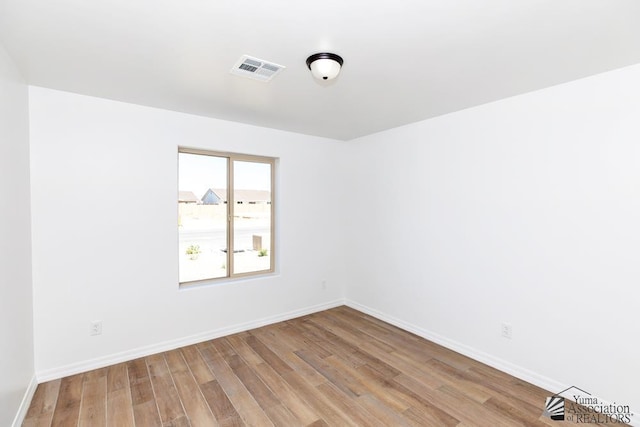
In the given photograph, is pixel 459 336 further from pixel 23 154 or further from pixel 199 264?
pixel 23 154

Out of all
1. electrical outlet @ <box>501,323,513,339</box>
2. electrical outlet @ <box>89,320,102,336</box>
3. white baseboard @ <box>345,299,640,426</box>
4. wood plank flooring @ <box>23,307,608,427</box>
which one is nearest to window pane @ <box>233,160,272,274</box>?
wood plank flooring @ <box>23,307,608,427</box>

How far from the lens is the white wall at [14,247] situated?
1.85 meters

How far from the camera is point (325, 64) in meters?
1.96

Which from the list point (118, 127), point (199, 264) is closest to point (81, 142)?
point (118, 127)

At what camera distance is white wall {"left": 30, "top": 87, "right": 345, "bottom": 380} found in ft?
8.48

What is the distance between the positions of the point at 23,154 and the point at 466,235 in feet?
12.8

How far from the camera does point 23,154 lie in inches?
91.6

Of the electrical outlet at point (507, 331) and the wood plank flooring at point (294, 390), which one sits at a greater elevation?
the electrical outlet at point (507, 331)

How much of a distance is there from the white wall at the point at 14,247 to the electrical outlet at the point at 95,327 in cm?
40

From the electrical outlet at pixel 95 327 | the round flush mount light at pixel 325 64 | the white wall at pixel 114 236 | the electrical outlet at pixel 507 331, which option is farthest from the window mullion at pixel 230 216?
the electrical outlet at pixel 507 331

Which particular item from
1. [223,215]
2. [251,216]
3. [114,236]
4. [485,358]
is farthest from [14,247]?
[485,358]

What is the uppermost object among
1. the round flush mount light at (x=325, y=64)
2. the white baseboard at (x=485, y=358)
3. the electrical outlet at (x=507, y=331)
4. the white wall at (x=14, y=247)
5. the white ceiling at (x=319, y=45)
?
the white ceiling at (x=319, y=45)

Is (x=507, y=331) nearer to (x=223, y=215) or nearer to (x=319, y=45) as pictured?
(x=319, y=45)

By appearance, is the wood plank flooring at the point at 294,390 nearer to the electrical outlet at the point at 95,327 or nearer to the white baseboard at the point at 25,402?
the white baseboard at the point at 25,402
